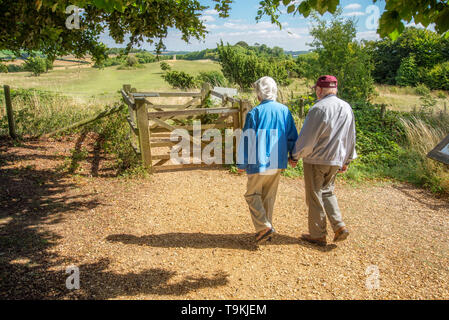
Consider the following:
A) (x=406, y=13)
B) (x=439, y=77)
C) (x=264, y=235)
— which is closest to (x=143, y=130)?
(x=264, y=235)

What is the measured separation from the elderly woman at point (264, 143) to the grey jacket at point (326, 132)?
0.22m

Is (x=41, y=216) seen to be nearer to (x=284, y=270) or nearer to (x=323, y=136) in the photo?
(x=284, y=270)

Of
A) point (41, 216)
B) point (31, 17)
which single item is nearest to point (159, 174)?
point (41, 216)

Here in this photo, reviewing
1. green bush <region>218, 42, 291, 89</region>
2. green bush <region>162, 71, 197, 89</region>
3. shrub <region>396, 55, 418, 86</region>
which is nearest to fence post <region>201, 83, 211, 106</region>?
green bush <region>218, 42, 291, 89</region>

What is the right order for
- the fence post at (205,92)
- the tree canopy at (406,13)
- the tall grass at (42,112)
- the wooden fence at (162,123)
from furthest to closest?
the fence post at (205,92), the tall grass at (42,112), the wooden fence at (162,123), the tree canopy at (406,13)

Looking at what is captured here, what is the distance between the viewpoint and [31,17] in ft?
16.8

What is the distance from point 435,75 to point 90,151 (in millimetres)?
25185

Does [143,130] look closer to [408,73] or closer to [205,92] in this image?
[205,92]

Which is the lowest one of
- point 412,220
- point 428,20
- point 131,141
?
point 412,220

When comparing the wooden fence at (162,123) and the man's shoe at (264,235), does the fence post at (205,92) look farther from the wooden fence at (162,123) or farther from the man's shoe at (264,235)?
the man's shoe at (264,235)

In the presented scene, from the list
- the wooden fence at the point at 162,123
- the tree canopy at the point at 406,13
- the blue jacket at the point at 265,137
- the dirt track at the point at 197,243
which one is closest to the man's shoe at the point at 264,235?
the dirt track at the point at 197,243

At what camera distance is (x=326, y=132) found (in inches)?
134

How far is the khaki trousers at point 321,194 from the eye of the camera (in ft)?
11.7

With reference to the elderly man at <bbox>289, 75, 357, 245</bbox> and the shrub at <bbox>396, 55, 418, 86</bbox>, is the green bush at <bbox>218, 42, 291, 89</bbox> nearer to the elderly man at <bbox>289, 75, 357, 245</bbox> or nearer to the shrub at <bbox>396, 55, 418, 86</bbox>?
the shrub at <bbox>396, 55, 418, 86</bbox>
